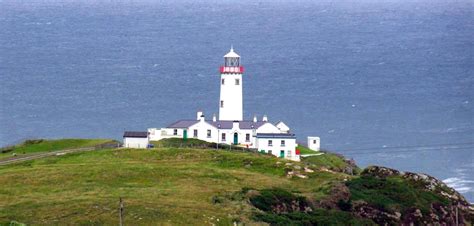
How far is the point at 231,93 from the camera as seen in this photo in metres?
118

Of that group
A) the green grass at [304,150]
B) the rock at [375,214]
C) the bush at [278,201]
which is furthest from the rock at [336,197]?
the green grass at [304,150]

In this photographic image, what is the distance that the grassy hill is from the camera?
76125mm

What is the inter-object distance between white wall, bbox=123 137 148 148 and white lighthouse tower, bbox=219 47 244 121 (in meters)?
13.5

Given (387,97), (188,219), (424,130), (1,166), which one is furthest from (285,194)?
(387,97)

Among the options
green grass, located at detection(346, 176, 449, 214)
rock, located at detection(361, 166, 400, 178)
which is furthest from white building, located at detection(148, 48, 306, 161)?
green grass, located at detection(346, 176, 449, 214)

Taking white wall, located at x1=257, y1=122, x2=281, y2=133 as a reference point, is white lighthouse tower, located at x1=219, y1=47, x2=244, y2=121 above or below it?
above

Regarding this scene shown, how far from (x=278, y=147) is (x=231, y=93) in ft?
35.0

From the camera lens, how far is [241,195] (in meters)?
83.4

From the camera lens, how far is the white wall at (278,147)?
108m

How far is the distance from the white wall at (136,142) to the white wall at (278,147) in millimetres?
9558

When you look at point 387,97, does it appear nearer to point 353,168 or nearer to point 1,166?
point 353,168

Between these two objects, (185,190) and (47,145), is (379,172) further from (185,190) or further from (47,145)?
(47,145)

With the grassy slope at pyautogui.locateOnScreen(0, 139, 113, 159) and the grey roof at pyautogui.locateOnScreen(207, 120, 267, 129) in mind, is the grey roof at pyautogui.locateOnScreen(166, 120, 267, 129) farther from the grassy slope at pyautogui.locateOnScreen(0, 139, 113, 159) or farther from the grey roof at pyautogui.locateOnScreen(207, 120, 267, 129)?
the grassy slope at pyautogui.locateOnScreen(0, 139, 113, 159)

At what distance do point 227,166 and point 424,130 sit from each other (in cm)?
7488
